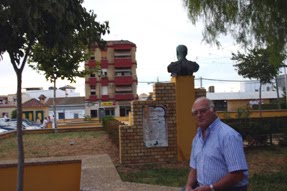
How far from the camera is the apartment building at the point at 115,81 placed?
74.4 meters

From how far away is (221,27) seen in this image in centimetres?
1159

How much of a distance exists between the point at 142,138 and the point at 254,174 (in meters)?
2.93

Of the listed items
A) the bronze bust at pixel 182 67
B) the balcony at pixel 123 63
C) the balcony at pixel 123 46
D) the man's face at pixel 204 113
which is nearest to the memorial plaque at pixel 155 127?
the bronze bust at pixel 182 67

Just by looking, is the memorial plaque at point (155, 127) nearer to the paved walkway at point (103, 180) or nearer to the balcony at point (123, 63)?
the paved walkway at point (103, 180)

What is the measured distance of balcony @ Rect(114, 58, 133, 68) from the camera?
74.8 meters

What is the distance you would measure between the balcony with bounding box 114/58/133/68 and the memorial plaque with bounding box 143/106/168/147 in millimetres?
64149

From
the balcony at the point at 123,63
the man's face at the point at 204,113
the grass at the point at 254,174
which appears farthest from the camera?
the balcony at the point at 123,63

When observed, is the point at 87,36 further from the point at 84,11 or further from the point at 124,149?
the point at 124,149

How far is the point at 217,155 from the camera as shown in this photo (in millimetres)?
3441

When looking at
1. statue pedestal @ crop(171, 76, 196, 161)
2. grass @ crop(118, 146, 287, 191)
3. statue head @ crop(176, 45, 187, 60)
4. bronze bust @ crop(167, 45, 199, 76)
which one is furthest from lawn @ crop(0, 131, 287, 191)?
statue head @ crop(176, 45, 187, 60)

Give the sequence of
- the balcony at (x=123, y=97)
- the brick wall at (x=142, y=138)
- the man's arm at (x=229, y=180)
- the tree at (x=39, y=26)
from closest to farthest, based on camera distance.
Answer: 1. the man's arm at (x=229, y=180)
2. the tree at (x=39, y=26)
3. the brick wall at (x=142, y=138)
4. the balcony at (x=123, y=97)

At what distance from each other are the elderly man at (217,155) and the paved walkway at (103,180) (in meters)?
3.52

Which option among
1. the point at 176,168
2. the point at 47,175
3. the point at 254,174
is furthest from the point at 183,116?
the point at 47,175

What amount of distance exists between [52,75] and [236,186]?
58.8 ft
